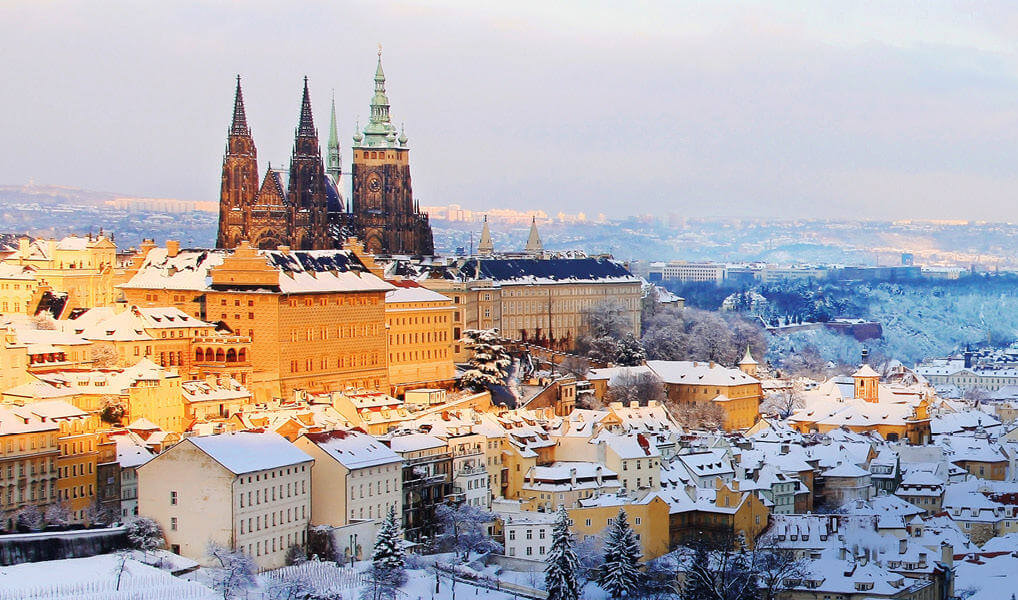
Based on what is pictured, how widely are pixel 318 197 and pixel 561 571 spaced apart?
5710 centimetres

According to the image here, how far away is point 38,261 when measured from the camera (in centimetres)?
9075

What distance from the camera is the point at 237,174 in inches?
4294

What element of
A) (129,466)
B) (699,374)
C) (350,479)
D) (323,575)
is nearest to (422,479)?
(350,479)

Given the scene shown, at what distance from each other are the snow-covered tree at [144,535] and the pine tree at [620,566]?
13115 millimetres

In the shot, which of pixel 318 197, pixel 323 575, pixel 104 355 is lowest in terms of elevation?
pixel 323 575

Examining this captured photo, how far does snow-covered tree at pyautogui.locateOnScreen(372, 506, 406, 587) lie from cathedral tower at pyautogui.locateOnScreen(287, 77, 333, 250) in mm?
51971

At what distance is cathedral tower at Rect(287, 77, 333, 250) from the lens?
109 meters

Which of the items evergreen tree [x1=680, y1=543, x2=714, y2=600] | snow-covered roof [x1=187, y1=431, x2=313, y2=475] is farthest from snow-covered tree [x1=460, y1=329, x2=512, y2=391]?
evergreen tree [x1=680, y1=543, x2=714, y2=600]

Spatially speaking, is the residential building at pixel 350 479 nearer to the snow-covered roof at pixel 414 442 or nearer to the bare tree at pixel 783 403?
the snow-covered roof at pixel 414 442

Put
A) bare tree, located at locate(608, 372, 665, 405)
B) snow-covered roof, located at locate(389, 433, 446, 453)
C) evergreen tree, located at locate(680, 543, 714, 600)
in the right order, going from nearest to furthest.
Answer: evergreen tree, located at locate(680, 543, 714, 600) < snow-covered roof, located at locate(389, 433, 446, 453) < bare tree, located at locate(608, 372, 665, 405)

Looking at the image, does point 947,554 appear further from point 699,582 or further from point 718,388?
point 718,388

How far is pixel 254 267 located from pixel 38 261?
1427cm

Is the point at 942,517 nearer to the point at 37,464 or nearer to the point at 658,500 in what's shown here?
the point at 658,500

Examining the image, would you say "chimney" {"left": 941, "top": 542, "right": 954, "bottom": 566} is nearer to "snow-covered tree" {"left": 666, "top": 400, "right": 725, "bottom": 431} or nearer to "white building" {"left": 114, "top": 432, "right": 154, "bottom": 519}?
"snow-covered tree" {"left": 666, "top": 400, "right": 725, "bottom": 431}
